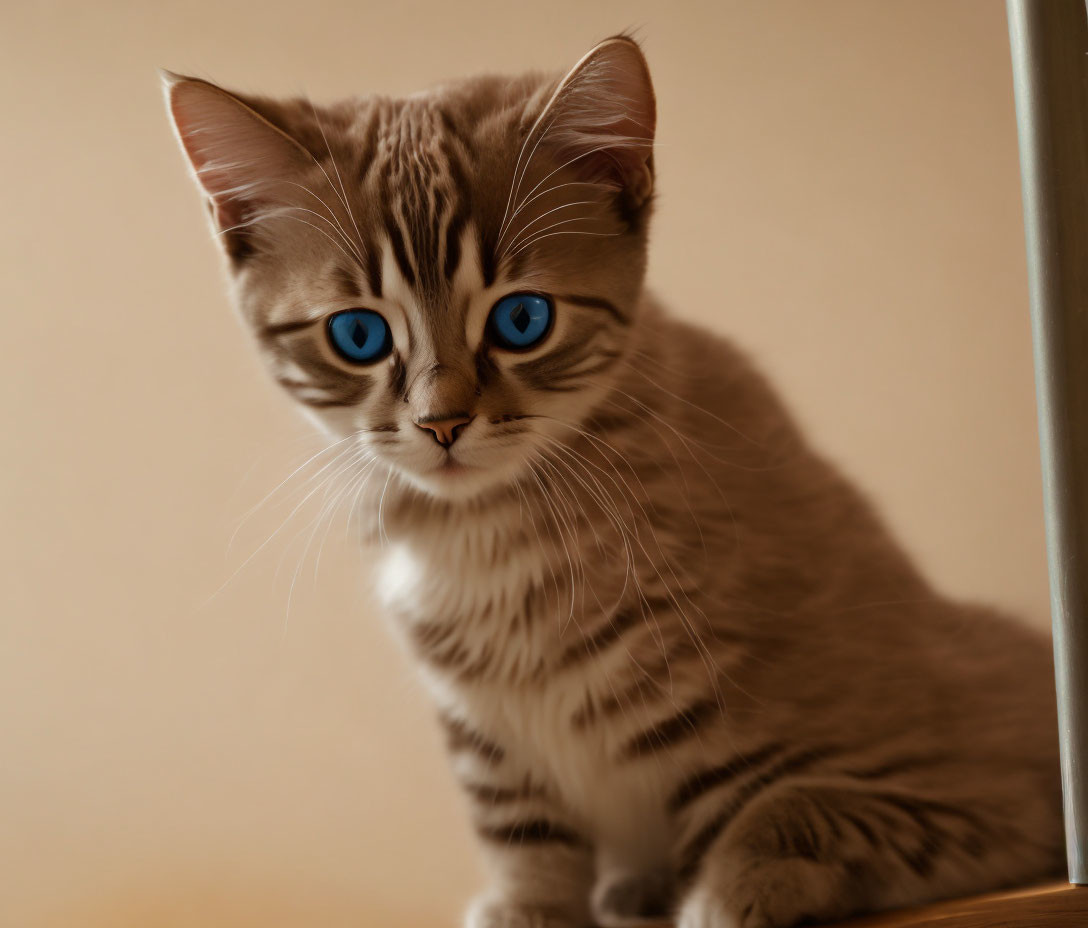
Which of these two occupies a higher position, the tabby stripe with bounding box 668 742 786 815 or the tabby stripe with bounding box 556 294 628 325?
the tabby stripe with bounding box 556 294 628 325

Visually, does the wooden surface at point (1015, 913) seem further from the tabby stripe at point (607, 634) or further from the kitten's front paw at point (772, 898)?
the tabby stripe at point (607, 634)

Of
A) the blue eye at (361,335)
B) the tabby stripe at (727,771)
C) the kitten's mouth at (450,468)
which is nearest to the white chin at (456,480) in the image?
the kitten's mouth at (450,468)

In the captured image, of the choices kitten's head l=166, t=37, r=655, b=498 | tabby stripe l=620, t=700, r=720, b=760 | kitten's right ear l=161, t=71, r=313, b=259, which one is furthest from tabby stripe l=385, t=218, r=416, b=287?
tabby stripe l=620, t=700, r=720, b=760

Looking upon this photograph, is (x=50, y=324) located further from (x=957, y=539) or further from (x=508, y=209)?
(x=957, y=539)

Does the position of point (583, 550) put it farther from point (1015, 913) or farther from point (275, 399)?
point (275, 399)

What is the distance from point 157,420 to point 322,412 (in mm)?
651

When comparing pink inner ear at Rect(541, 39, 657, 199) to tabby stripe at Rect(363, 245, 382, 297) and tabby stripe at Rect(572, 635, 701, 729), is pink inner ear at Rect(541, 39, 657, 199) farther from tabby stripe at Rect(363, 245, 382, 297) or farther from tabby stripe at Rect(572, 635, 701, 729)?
tabby stripe at Rect(572, 635, 701, 729)

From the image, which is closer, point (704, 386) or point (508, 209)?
point (508, 209)

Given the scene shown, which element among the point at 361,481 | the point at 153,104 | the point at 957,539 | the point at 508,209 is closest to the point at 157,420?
the point at 153,104

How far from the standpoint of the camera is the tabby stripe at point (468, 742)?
3.63ft

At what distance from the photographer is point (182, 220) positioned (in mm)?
1546

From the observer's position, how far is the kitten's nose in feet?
2.88

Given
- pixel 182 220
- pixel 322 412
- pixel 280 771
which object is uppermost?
pixel 182 220

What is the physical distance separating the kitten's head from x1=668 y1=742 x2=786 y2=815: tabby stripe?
1.09ft
